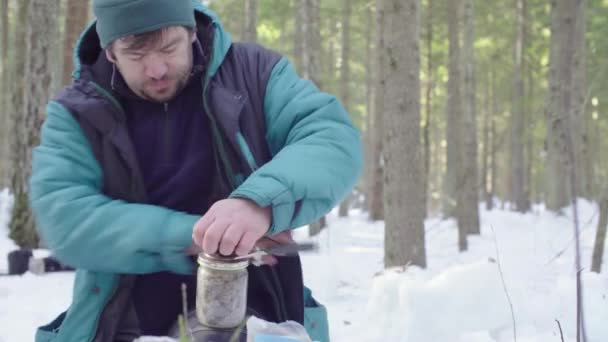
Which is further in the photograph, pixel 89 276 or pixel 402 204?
pixel 402 204

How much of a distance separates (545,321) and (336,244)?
300 inches

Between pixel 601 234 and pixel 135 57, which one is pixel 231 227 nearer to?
pixel 135 57

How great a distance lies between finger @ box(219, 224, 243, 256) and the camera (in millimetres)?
1450

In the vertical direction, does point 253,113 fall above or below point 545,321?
above

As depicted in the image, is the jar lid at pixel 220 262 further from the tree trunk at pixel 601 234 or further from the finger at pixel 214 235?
the tree trunk at pixel 601 234

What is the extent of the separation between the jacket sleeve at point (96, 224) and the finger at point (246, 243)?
248mm

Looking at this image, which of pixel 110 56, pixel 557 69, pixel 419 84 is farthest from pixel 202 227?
pixel 557 69

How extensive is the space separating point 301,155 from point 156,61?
21.8 inches

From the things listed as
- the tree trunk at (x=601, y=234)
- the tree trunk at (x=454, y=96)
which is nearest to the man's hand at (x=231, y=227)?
the tree trunk at (x=601, y=234)

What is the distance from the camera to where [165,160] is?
6.73 ft

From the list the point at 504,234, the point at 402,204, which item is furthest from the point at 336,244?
the point at 402,204

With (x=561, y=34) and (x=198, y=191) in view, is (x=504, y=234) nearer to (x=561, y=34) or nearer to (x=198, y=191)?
(x=561, y=34)

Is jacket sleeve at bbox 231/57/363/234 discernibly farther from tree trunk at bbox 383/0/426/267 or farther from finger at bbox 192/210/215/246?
tree trunk at bbox 383/0/426/267

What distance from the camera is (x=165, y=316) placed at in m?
2.03
